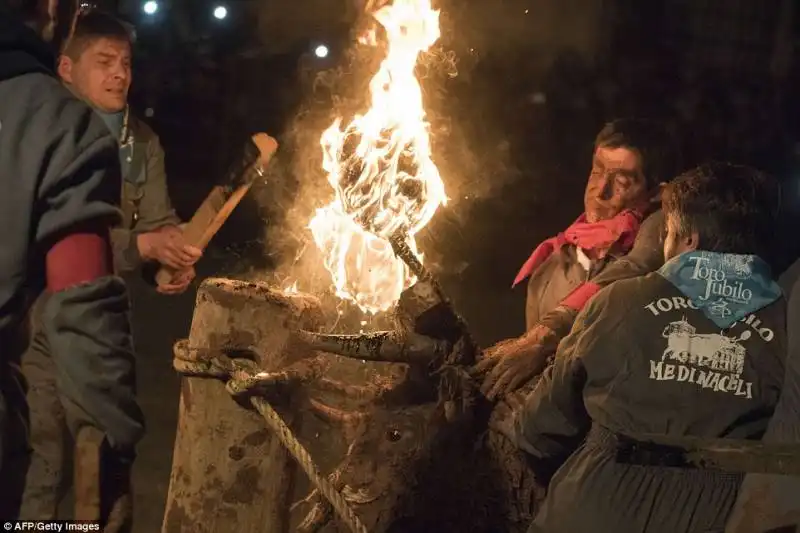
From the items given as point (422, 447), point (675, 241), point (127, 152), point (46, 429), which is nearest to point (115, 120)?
point (127, 152)

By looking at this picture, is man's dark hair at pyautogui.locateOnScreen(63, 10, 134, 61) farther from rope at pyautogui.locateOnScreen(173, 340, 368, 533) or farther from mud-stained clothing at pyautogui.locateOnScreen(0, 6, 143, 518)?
mud-stained clothing at pyautogui.locateOnScreen(0, 6, 143, 518)

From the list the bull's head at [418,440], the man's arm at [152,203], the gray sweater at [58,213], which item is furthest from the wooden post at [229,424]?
the man's arm at [152,203]

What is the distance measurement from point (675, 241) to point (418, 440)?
1.19 meters

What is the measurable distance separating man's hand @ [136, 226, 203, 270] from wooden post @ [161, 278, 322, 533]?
37.7 inches

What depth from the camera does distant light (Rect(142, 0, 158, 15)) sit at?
23.5m

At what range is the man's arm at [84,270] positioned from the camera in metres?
2.58

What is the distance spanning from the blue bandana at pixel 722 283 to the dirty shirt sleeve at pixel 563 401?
0.27 meters

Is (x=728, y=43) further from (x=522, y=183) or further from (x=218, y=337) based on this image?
(x=218, y=337)

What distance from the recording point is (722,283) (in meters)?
2.97

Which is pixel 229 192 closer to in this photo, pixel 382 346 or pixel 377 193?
pixel 377 193

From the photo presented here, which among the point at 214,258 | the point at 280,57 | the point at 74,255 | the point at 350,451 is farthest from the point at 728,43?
the point at 74,255

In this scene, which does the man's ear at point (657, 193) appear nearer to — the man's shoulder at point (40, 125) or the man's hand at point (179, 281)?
the man's hand at point (179, 281)

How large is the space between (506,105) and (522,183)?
159cm

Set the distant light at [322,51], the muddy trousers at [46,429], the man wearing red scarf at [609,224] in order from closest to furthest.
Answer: the muddy trousers at [46,429]
the man wearing red scarf at [609,224]
the distant light at [322,51]
